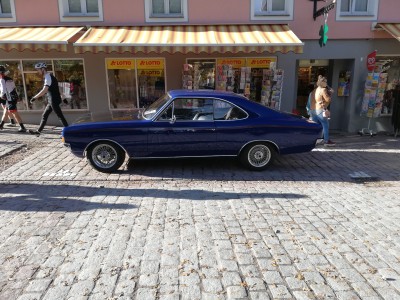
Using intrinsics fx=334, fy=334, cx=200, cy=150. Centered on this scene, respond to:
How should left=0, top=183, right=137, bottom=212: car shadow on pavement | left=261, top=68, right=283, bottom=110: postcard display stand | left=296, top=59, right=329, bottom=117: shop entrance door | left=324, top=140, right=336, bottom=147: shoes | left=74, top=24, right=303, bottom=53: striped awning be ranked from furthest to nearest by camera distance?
left=296, top=59, right=329, bottom=117: shop entrance door
left=261, top=68, right=283, bottom=110: postcard display stand
left=324, top=140, right=336, bottom=147: shoes
left=74, top=24, right=303, bottom=53: striped awning
left=0, top=183, right=137, bottom=212: car shadow on pavement

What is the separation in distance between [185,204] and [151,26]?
280 inches

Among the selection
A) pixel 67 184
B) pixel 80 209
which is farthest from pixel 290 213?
pixel 67 184

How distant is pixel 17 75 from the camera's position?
1098 centimetres

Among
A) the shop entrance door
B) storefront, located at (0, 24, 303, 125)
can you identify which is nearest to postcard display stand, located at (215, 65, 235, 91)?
storefront, located at (0, 24, 303, 125)

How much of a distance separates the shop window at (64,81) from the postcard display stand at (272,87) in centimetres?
590

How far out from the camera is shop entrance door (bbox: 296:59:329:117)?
1152cm

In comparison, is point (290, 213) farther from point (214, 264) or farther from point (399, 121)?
point (399, 121)

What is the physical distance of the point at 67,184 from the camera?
19.1ft

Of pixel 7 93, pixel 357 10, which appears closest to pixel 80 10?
pixel 7 93

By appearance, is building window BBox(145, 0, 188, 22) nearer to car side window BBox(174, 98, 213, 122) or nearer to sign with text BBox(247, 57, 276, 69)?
sign with text BBox(247, 57, 276, 69)

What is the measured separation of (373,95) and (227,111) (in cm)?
641

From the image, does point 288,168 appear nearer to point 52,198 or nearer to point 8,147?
point 52,198

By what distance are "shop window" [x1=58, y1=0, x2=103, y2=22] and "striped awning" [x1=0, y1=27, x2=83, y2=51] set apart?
0.57m

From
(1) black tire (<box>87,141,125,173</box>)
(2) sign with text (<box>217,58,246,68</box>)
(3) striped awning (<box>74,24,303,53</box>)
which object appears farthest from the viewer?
(2) sign with text (<box>217,58,246,68</box>)
